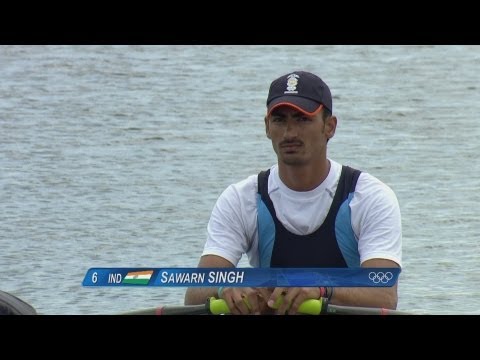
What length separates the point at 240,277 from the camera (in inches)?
195

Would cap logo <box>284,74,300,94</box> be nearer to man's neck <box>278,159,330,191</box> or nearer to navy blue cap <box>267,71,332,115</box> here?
navy blue cap <box>267,71,332,115</box>

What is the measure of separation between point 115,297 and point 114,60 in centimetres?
567

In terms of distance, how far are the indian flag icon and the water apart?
3.20 metres

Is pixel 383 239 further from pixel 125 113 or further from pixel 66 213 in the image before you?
pixel 125 113

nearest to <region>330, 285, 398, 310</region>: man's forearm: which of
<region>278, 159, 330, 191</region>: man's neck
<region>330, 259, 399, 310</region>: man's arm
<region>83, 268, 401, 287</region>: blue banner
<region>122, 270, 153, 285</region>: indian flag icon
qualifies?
<region>330, 259, 399, 310</region>: man's arm

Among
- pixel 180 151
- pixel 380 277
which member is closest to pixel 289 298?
pixel 380 277

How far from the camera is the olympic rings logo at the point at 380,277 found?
507 cm

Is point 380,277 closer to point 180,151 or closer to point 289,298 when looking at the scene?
point 289,298

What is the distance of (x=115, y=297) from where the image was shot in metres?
8.40

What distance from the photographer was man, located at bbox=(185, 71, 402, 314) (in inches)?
230

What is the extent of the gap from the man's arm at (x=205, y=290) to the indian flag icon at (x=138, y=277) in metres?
0.70

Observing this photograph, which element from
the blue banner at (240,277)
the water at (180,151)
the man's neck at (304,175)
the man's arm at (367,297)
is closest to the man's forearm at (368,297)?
the man's arm at (367,297)

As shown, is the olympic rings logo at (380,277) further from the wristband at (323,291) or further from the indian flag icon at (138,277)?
the indian flag icon at (138,277)

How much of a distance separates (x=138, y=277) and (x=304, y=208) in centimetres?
120
